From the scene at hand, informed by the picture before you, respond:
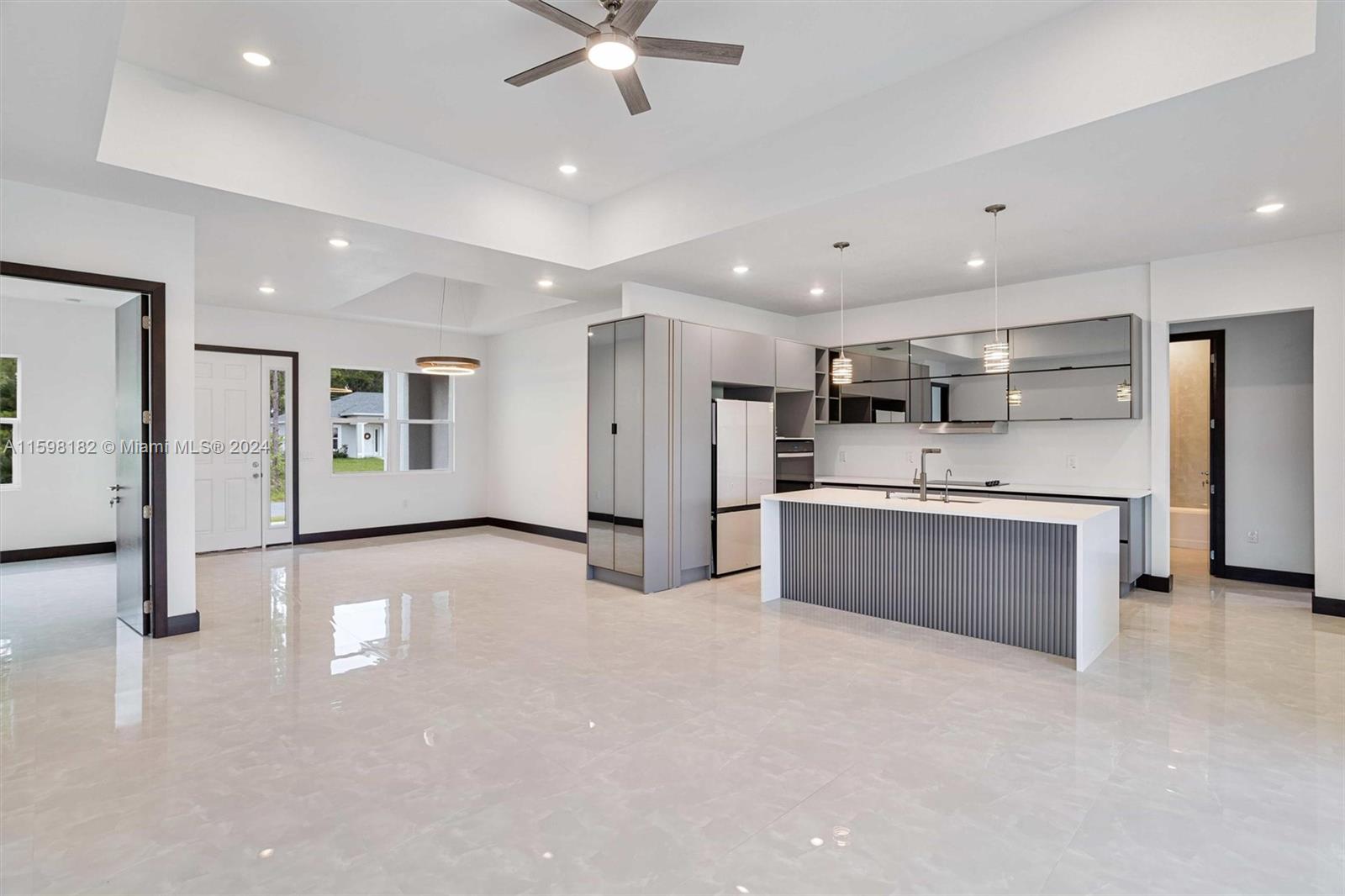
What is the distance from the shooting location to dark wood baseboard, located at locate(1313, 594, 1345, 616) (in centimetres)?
484

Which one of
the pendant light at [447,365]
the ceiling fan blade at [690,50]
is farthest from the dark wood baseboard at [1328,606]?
the pendant light at [447,365]

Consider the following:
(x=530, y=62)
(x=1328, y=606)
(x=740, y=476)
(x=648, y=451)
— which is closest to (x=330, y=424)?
(x=648, y=451)

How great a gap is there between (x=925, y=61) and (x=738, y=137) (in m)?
1.24

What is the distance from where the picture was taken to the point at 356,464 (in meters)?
8.88

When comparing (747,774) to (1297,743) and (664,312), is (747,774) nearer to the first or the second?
(1297,743)

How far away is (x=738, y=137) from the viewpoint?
441cm

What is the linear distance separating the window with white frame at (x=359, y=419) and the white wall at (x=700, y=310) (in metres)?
4.03

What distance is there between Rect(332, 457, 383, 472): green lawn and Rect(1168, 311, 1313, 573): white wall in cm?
951

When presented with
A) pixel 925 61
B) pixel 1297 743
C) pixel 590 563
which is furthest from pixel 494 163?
pixel 1297 743

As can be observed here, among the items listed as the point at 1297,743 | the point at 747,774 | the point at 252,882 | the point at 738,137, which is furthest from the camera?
the point at 738,137

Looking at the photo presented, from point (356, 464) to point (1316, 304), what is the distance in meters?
9.80

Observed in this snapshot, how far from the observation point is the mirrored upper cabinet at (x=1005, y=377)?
5656 mm

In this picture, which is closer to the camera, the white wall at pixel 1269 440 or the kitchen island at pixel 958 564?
the kitchen island at pixel 958 564

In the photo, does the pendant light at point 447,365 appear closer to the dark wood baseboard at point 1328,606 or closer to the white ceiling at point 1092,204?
the white ceiling at point 1092,204
